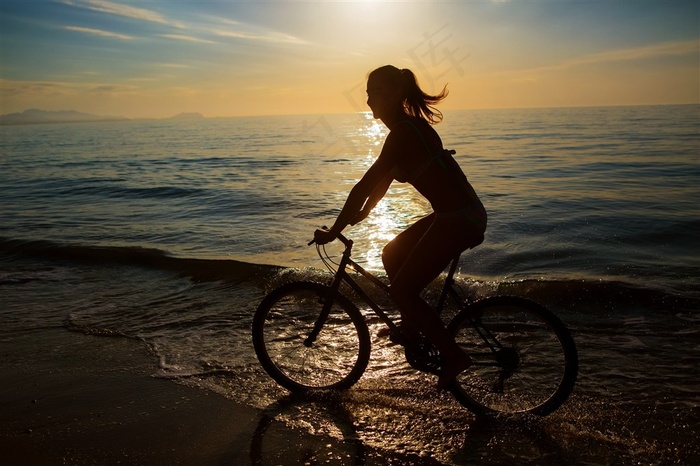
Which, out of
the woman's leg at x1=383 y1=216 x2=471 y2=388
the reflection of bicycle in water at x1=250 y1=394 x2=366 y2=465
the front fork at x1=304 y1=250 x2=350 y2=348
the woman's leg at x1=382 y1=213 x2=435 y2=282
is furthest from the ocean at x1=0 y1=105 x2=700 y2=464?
the woman's leg at x1=382 y1=213 x2=435 y2=282

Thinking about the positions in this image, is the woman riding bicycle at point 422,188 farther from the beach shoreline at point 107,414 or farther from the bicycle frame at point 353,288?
the beach shoreline at point 107,414

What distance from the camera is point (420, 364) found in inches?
165

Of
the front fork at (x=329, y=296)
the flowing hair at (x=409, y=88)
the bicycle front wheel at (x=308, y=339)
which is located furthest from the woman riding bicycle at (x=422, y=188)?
the bicycle front wheel at (x=308, y=339)

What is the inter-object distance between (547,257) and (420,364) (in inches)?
278

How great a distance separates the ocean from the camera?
402 cm

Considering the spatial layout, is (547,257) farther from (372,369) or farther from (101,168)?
(101,168)

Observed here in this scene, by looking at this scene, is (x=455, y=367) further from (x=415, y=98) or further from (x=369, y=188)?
(x=415, y=98)

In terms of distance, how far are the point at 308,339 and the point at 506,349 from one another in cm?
170

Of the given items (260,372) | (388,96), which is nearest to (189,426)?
(260,372)

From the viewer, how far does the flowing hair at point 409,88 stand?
3.69 metres

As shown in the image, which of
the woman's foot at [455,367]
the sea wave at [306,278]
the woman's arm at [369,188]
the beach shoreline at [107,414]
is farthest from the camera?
the sea wave at [306,278]

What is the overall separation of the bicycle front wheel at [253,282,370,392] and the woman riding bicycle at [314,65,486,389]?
74 cm

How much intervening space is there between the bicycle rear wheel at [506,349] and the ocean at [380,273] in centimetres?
19

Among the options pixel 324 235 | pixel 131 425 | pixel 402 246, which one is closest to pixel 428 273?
pixel 402 246
